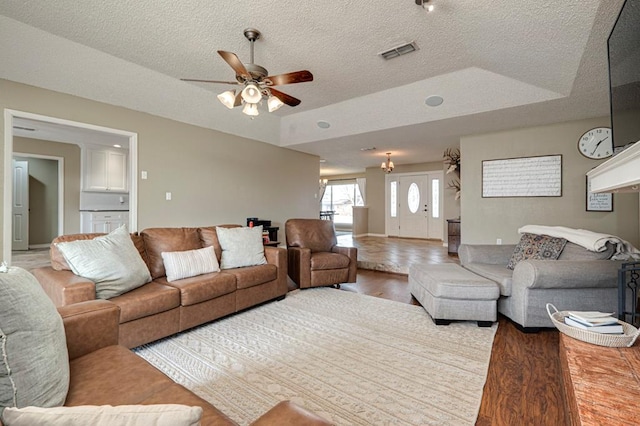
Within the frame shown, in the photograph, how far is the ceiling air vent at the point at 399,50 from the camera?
309cm

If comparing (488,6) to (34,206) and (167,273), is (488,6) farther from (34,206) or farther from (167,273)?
(34,206)

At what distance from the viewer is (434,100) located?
13.4ft

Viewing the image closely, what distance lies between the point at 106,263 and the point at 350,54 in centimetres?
308

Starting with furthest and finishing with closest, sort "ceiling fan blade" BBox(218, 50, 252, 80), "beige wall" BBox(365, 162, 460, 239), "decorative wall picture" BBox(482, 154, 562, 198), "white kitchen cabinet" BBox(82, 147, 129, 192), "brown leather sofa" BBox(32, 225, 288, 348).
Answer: "beige wall" BBox(365, 162, 460, 239), "white kitchen cabinet" BBox(82, 147, 129, 192), "decorative wall picture" BBox(482, 154, 562, 198), "ceiling fan blade" BBox(218, 50, 252, 80), "brown leather sofa" BBox(32, 225, 288, 348)

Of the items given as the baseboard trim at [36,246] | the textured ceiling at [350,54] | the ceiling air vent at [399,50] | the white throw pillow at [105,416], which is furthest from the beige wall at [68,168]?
the white throw pillow at [105,416]

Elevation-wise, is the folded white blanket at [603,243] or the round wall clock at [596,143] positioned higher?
the round wall clock at [596,143]

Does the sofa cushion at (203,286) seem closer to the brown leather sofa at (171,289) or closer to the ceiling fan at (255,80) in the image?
the brown leather sofa at (171,289)

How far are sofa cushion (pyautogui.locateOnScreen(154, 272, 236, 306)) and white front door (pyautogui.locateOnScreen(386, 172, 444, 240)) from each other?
6867mm

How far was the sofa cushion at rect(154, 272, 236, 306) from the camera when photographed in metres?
2.48

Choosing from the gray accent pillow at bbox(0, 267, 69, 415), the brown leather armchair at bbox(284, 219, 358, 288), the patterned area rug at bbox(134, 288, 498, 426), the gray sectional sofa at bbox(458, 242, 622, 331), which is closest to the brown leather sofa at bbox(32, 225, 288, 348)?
the patterned area rug at bbox(134, 288, 498, 426)

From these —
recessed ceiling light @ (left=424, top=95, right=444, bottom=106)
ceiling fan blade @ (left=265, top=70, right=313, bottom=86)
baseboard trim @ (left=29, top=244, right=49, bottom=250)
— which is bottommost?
baseboard trim @ (left=29, top=244, right=49, bottom=250)

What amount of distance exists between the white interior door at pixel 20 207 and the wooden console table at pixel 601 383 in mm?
9047

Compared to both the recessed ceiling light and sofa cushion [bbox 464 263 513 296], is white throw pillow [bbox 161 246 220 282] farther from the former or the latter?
the recessed ceiling light

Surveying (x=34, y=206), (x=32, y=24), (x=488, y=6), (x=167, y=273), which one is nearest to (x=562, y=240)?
(x=488, y=6)
